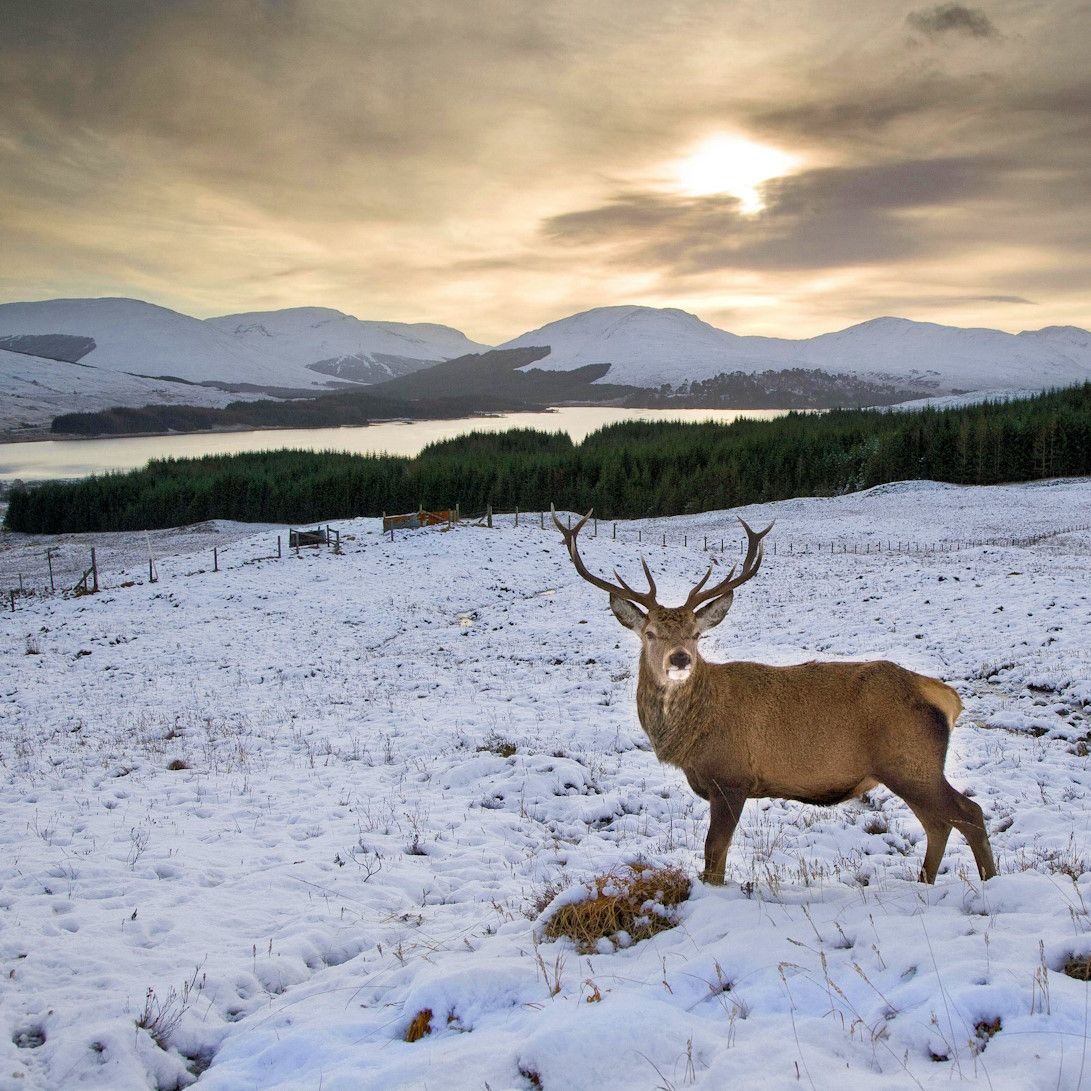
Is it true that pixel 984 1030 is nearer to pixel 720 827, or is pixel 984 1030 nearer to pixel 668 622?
pixel 720 827

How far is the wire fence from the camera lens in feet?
122

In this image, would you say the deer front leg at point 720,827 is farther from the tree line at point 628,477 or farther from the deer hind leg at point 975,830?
the tree line at point 628,477

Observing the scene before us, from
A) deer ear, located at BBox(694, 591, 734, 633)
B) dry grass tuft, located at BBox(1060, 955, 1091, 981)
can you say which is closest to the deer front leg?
deer ear, located at BBox(694, 591, 734, 633)

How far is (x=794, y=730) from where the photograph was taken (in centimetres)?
627

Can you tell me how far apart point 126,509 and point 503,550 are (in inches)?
2208

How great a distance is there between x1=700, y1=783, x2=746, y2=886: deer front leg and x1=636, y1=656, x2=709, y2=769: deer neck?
36 cm

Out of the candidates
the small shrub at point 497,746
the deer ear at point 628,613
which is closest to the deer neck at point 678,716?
the deer ear at point 628,613

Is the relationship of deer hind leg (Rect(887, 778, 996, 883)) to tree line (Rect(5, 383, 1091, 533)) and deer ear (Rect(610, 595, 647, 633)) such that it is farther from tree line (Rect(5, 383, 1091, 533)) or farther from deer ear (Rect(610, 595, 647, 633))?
tree line (Rect(5, 383, 1091, 533))

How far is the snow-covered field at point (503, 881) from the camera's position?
408cm

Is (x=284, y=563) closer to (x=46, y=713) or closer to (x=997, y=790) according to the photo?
(x=46, y=713)

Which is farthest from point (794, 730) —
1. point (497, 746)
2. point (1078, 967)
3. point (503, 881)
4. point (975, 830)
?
point (497, 746)

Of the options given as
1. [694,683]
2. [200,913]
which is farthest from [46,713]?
[694,683]

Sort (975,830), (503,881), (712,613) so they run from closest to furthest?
(975,830), (712,613), (503,881)

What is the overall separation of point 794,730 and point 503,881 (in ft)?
10.4
